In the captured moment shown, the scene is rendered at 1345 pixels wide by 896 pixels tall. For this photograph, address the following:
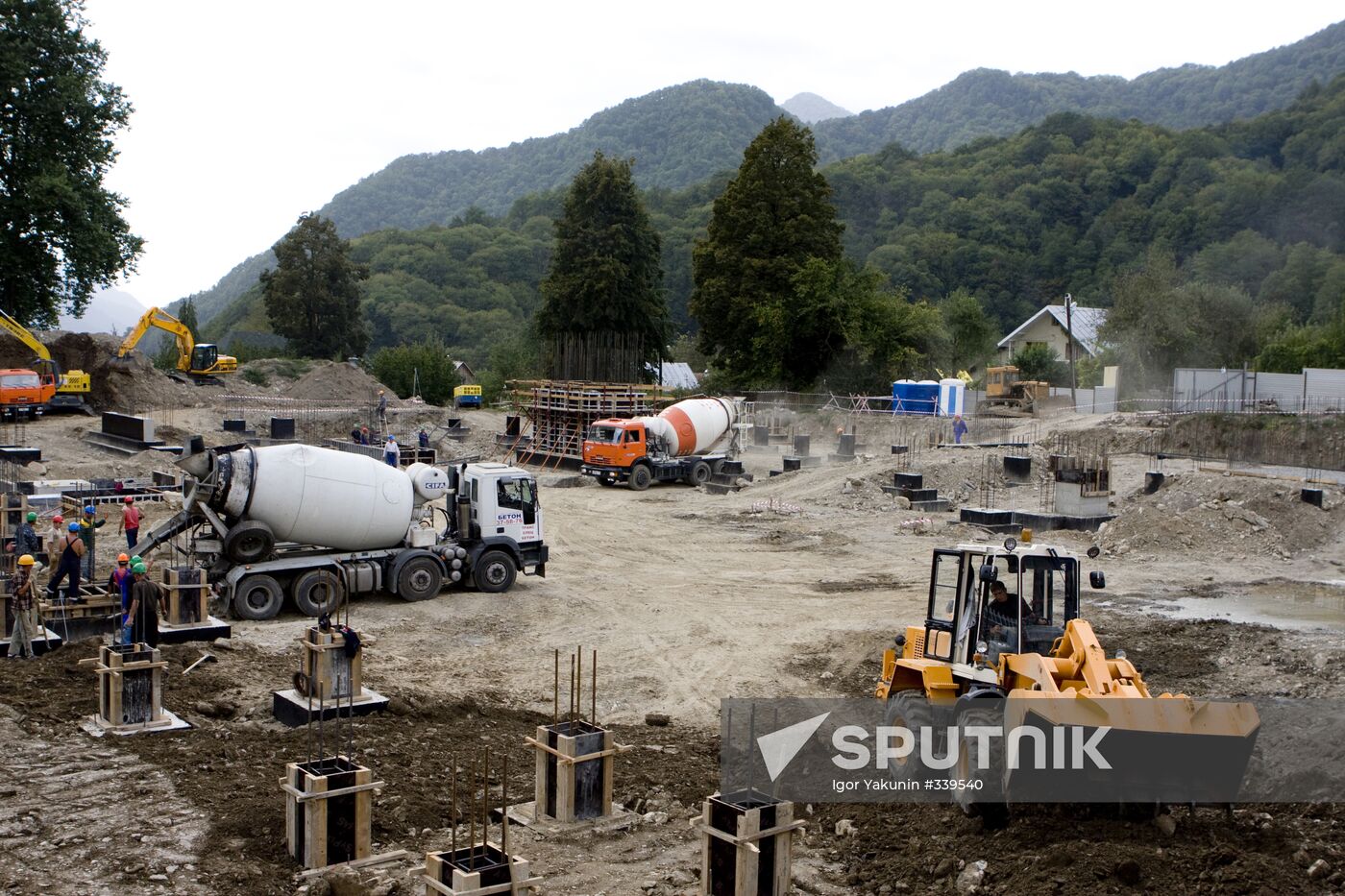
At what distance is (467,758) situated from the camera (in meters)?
11.4

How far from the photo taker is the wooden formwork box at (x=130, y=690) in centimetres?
1183

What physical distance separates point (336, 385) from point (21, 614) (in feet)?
144

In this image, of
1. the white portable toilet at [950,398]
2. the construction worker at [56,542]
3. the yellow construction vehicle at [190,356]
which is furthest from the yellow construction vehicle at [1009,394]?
the construction worker at [56,542]

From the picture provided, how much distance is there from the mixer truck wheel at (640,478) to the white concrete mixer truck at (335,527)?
49.8ft

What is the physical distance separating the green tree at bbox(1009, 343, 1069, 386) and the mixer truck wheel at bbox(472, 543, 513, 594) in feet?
154

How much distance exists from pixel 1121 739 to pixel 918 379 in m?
50.2

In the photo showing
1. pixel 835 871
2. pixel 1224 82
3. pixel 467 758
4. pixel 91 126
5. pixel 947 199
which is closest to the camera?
pixel 835 871

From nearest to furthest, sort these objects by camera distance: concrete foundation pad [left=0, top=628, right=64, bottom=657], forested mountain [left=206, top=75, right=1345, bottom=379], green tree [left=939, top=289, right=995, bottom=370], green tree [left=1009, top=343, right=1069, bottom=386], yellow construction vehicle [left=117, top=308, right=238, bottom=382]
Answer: concrete foundation pad [left=0, top=628, right=64, bottom=657] → yellow construction vehicle [left=117, top=308, right=238, bottom=382] → green tree [left=1009, top=343, right=1069, bottom=386] → green tree [left=939, top=289, right=995, bottom=370] → forested mountain [left=206, top=75, right=1345, bottom=379]

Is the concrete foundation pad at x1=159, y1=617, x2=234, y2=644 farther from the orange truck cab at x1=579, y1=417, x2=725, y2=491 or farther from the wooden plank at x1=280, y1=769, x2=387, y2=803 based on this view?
the orange truck cab at x1=579, y1=417, x2=725, y2=491

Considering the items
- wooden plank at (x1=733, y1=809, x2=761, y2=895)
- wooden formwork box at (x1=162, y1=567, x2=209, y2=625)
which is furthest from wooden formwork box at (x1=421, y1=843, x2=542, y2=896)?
wooden formwork box at (x1=162, y1=567, x2=209, y2=625)

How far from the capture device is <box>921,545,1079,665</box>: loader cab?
10.4 m

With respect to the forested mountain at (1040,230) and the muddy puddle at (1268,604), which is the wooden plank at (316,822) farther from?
the forested mountain at (1040,230)

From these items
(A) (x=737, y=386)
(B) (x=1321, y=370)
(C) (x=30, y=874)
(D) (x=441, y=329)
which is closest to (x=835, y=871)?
(C) (x=30, y=874)

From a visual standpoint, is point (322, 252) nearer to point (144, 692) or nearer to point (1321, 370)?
point (1321, 370)
